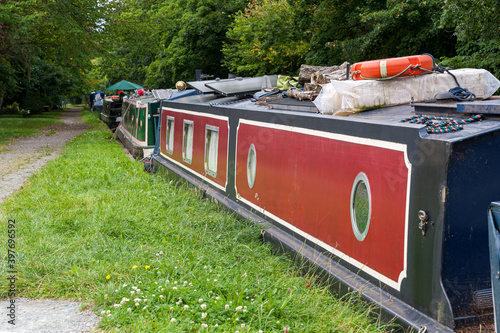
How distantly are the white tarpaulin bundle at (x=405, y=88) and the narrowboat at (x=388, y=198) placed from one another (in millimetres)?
83

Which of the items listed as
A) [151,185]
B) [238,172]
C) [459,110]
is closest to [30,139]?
[151,185]

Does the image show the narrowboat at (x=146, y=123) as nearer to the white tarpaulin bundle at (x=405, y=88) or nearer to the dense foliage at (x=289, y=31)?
the dense foliage at (x=289, y=31)

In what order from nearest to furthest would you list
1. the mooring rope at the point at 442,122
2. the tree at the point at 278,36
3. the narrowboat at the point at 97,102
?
1. the mooring rope at the point at 442,122
2. the tree at the point at 278,36
3. the narrowboat at the point at 97,102

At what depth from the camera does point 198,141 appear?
24.7ft

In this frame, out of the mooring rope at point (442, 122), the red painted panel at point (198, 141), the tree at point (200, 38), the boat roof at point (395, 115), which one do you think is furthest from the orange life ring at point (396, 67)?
the tree at point (200, 38)

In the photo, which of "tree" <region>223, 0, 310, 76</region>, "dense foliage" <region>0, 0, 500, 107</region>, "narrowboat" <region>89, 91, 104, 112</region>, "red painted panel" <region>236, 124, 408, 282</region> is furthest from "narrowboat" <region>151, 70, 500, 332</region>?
"narrowboat" <region>89, 91, 104, 112</region>

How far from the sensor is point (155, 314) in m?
3.30

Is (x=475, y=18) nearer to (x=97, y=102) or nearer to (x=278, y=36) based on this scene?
(x=278, y=36)

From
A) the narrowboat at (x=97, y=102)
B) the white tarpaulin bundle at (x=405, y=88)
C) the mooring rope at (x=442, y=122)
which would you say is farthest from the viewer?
the narrowboat at (x=97, y=102)

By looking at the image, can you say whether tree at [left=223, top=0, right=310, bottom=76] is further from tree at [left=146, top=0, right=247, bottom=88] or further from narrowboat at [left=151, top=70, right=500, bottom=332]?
narrowboat at [left=151, top=70, right=500, bottom=332]

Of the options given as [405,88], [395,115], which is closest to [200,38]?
[405,88]

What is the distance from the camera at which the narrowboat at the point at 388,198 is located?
9.05 feet

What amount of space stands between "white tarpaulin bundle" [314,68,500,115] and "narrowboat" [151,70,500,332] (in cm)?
8

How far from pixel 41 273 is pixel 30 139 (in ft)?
54.7
